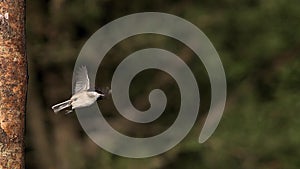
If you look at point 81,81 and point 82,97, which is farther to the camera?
point 81,81

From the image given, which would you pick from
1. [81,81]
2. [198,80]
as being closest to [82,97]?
→ [81,81]

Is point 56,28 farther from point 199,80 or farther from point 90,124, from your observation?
point 199,80

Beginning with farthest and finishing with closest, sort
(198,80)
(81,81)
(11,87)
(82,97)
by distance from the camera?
(198,80), (81,81), (82,97), (11,87)

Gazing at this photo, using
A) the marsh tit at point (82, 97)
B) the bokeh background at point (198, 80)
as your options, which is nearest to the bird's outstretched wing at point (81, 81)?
the marsh tit at point (82, 97)

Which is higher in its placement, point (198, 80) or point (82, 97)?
point (82, 97)

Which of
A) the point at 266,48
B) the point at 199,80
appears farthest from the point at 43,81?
the point at 266,48

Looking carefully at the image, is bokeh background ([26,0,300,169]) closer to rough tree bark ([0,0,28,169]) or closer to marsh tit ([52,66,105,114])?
marsh tit ([52,66,105,114])

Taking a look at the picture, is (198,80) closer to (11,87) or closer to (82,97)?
(82,97)
